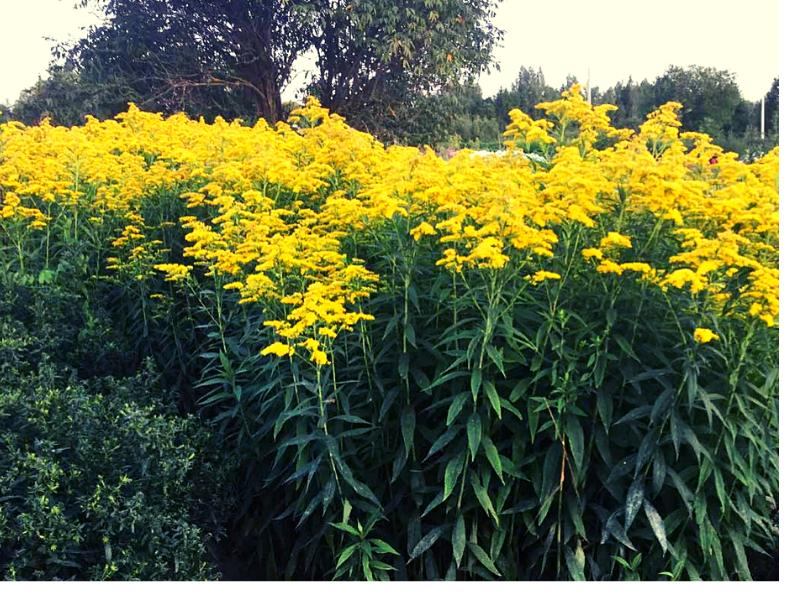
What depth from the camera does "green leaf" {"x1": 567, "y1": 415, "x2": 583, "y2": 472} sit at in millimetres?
2555

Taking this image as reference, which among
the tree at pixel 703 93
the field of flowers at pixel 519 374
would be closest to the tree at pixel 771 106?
the tree at pixel 703 93

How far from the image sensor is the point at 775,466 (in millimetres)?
2709

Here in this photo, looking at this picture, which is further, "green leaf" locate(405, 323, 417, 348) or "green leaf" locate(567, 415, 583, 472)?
"green leaf" locate(405, 323, 417, 348)

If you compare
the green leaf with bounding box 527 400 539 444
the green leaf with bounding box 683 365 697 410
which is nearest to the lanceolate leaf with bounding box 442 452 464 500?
the green leaf with bounding box 527 400 539 444

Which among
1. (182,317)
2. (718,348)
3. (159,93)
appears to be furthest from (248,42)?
(718,348)

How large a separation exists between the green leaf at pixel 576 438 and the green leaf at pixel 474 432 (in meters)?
0.29

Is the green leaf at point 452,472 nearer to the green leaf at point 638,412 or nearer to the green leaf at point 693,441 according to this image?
the green leaf at point 638,412

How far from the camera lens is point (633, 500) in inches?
101

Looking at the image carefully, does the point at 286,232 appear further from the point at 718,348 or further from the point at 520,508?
the point at 718,348

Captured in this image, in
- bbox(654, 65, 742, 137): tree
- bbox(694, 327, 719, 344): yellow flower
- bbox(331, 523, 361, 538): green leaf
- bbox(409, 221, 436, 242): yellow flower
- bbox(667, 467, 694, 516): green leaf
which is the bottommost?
bbox(331, 523, 361, 538): green leaf

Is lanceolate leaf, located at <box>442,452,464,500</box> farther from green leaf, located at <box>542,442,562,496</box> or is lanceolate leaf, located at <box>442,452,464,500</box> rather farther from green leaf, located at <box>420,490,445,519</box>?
green leaf, located at <box>542,442,562,496</box>

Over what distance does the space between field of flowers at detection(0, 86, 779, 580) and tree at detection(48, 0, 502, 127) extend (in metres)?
8.88

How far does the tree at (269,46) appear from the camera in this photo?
11258 millimetres
